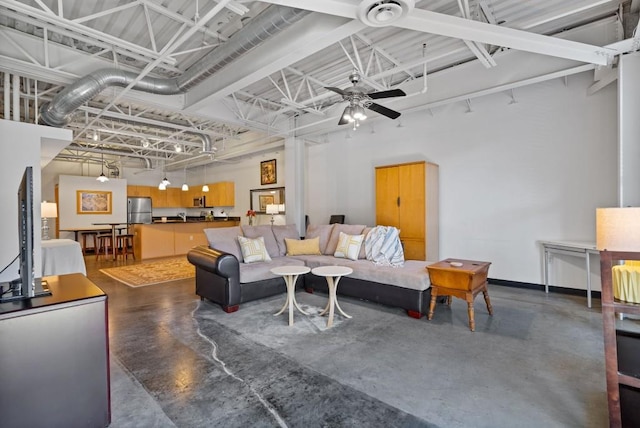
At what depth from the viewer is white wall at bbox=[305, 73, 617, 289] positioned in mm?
4266

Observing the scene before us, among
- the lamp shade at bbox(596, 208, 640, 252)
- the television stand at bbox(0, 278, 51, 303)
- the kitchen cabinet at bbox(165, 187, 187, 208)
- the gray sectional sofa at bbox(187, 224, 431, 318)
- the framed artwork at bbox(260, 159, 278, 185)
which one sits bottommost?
the gray sectional sofa at bbox(187, 224, 431, 318)

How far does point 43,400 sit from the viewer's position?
152cm

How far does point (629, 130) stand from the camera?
11.5 feet

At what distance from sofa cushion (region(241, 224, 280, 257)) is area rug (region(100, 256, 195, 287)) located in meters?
1.98

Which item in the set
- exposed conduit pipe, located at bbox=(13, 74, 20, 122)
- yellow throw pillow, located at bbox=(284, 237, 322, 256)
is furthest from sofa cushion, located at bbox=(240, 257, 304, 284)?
exposed conduit pipe, located at bbox=(13, 74, 20, 122)

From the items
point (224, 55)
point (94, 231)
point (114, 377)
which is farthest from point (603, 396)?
point (94, 231)

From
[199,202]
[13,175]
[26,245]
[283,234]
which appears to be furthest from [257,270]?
[199,202]

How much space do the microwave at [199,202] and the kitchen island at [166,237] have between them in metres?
2.16

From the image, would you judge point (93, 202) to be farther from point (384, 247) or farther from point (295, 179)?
point (384, 247)

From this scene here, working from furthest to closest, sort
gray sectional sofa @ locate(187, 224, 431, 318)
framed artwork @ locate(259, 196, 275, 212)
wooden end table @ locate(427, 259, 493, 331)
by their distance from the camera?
framed artwork @ locate(259, 196, 275, 212) < gray sectional sofa @ locate(187, 224, 431, 318) < wooden end table @ locate(427, 259, 493, 331)

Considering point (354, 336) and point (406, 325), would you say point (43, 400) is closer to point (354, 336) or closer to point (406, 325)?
point (354, 336)

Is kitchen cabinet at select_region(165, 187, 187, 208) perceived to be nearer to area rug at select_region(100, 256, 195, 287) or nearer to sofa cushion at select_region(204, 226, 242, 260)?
area rug at select_region(100, 256, 195, 287)

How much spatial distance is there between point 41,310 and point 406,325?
305 centimetres

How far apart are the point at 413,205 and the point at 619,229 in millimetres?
2878
